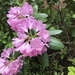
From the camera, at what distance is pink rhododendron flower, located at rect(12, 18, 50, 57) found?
1611 mm

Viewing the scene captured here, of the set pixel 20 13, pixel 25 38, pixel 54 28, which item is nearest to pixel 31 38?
pixel 25 38

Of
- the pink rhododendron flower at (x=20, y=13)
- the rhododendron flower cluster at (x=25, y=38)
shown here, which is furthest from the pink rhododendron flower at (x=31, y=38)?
the pink rhododendron flower at (x=20, y=13)

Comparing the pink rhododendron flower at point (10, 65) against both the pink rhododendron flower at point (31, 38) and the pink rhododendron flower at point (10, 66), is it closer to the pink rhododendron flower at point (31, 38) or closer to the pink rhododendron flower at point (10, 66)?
the pink rhododendron flower at point (10, 66)

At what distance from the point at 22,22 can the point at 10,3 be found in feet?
4.19

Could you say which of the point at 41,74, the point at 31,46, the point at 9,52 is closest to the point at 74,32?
the point at 41,74

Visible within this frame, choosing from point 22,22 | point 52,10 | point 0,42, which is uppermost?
point 22,22

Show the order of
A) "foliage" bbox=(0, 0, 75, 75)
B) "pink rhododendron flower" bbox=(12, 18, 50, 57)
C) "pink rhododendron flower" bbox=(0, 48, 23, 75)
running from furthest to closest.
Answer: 1. "foliage" bbox=(0, 0, 75, 75)
2. "pink rhododendron flower" bbox=(0, 48, 23, 75)
3. "pink rhododendron flower" bbox=(12, 18, 50, 57)

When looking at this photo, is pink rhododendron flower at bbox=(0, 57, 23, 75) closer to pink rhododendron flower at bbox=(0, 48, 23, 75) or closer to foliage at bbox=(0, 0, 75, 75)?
pink rhododendron flower at bbox=(0, 48, 23, 75)

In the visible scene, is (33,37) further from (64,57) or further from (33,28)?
(64,57)

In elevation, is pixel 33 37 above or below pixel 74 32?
above

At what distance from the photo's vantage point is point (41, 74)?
10.4 feet

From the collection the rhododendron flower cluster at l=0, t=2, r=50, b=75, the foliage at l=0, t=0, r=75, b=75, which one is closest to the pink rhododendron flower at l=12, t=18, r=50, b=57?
the rhododendron flower cluster at l=0, t=2, r=50, b=75

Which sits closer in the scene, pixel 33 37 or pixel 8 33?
pixel 33 37

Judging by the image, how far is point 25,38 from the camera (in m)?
1.66
